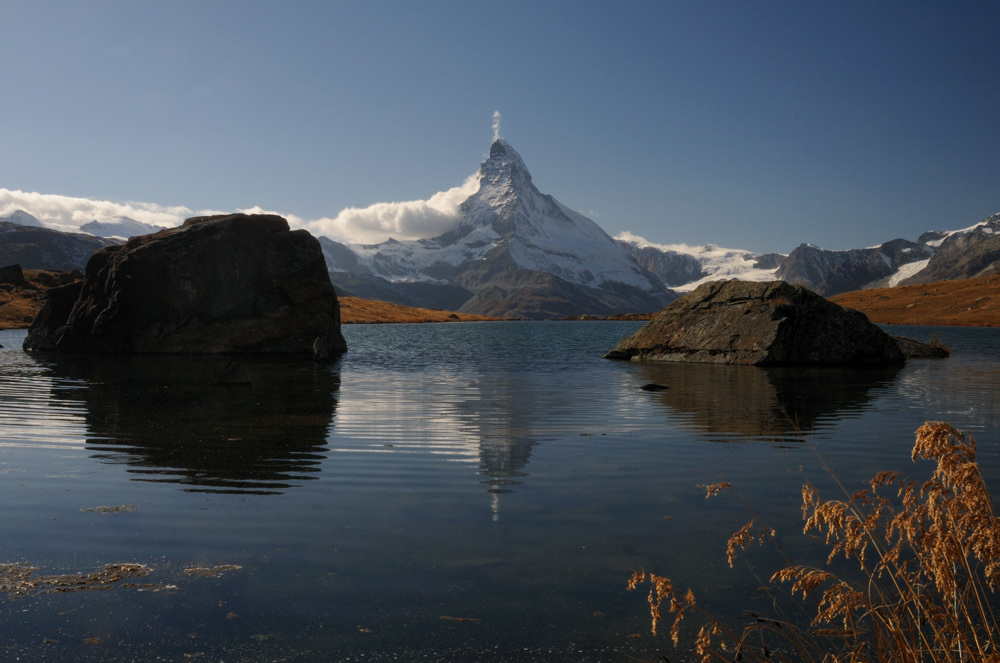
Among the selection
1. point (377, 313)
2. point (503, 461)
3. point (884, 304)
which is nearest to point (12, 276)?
point (377, 313)

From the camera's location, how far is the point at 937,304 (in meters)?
114

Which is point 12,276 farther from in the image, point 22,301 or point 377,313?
point 377,313

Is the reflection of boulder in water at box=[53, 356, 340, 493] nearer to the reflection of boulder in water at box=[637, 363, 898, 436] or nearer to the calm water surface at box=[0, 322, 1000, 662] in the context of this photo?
the calm water surface at box=[0, 322, 1000, 662]

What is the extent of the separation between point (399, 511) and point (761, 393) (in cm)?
1652

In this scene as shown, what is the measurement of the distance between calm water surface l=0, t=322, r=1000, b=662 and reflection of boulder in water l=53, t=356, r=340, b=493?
9 cm

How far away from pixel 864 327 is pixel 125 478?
117 ft

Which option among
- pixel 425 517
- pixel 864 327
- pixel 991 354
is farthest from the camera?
pixel 991 354

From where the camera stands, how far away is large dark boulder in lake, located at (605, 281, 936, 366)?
3434cm

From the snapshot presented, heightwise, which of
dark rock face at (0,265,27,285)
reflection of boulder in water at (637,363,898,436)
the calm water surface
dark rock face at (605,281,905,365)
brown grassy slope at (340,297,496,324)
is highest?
dark rock face at (0,265,27,285)

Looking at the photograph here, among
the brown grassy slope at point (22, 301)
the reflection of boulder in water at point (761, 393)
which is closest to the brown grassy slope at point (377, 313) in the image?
the brown grassy slope at point (22, 301)

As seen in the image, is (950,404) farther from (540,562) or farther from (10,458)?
(10,458)

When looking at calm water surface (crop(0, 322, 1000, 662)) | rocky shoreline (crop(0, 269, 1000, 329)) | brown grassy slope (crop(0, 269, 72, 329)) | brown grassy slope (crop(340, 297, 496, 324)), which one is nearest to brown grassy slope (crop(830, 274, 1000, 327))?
rocky shoreline (crop(0, 269, 1000, 329))

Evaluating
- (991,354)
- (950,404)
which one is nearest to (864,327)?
(991,354)

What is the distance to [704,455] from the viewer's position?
12.2 meters
